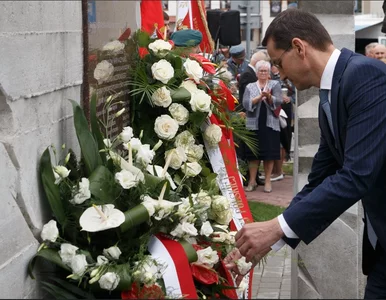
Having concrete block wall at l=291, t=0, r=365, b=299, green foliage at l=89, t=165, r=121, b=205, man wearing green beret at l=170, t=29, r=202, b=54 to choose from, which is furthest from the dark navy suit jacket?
concrete block wall at l=291, t=0, r=365, b=299

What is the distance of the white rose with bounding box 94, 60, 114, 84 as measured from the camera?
14.5ft

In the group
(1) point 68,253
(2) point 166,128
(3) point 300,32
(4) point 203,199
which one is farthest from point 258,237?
(2) point 166,128

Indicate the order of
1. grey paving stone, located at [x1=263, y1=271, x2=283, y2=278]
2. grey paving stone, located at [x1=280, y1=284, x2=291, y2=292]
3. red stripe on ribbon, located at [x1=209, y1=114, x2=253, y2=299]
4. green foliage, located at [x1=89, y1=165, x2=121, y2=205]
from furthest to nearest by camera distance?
grey paving stone, located at [x1=263, y1=271, x2=283, y2=278]
grey paving stone, located at [x1=280, y1=284, x2=291, y2=292]
red stripe on ribbon, located at [x1=209, y1=114, x2=253, y2=299]
green foliage, located at [x1=89, y1=165, x2=121, y2=205]

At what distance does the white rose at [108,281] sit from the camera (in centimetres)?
344

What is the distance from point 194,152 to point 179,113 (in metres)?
0.22

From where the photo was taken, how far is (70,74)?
4055 millimetres

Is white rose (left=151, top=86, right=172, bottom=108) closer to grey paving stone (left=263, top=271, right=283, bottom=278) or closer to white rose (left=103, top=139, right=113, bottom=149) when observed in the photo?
white rose (left=103, top=139, right=113, bottom=149)

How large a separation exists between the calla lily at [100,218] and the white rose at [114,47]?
1289 millimetres

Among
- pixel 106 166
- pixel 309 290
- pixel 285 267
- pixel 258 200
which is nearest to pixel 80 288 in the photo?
pixel 106 166

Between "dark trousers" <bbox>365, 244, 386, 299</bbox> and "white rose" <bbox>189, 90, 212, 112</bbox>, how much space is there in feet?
3.83

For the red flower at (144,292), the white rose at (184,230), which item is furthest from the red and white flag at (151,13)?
the red flower at (144,292)

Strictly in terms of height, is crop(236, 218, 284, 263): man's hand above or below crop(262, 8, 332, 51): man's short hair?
below

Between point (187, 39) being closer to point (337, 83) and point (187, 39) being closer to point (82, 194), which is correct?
point (337, 83)

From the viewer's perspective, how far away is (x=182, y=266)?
12.2ft
